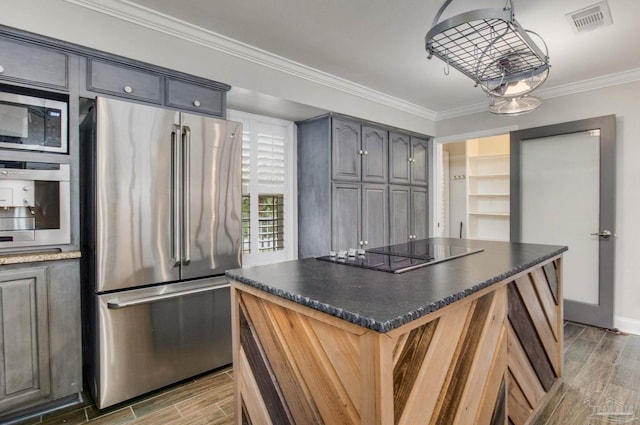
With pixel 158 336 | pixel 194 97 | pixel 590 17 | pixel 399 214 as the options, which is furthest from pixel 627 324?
pixel 194 97

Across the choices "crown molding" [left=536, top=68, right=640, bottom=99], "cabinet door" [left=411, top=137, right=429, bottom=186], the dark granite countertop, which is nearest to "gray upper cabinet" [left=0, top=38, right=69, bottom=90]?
the dark granite countertop

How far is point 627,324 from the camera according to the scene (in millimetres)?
3271

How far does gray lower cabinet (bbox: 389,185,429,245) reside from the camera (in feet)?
13.3

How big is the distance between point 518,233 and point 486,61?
2619mm

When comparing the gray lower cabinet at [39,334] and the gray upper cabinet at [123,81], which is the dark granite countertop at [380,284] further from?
the gray upper cabinet at [123,81]

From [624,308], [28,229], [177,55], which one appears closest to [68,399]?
[28,229]

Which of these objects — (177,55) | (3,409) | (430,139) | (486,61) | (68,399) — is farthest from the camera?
(430,139)

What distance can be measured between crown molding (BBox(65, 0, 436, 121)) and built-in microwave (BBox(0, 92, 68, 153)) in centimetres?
63

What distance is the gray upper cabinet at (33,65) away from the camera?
1778 millimetres

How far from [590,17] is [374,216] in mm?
2378

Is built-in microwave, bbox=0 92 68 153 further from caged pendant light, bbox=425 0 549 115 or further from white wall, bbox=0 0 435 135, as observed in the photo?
caged pendant light, bbox=425 0 549 115

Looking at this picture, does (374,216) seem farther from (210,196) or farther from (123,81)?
(123,81)

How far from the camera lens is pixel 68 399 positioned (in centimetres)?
205

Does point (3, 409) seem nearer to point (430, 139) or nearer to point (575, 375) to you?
point (575, 375)
